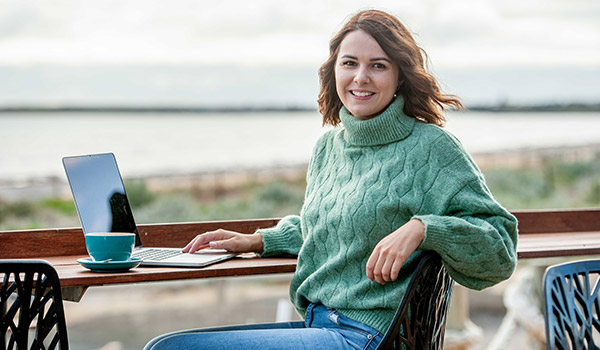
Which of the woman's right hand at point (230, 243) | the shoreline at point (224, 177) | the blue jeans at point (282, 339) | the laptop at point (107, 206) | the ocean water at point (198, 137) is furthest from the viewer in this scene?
the ocean water at point (198, 137)

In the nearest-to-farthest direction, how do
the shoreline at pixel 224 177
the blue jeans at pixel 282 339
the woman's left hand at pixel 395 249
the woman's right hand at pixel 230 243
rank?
the woman's left hand at pixel 395 249, the blue jeans at pixel 282 339, the woman's right hand at pixel 230 243, the shoreline at pixel 224 177

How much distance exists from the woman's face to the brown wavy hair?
2cm

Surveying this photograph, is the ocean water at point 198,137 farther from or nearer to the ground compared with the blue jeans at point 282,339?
nearer to the ground

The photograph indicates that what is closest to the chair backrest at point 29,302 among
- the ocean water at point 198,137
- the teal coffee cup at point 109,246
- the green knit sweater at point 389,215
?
the teal coffee cup at point 109,246

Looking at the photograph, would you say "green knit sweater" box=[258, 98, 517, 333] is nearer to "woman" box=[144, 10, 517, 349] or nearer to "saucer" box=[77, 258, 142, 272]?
"woman" box=[144, 10, 517, 349]

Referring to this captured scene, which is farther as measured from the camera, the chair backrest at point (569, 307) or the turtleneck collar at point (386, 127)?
the turtleneck collar at point (386, 127)

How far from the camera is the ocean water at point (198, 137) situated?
20.7m

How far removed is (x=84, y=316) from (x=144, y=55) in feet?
62.6

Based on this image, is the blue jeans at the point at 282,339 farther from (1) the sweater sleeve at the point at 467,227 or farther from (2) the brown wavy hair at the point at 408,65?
(2) the brown wavy hair at the point at 408,65

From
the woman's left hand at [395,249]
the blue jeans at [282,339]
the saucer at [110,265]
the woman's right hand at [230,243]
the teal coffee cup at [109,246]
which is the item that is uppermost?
the woman's left hand at [395,249]

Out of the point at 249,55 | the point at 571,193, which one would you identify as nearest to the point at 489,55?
the point at 571,193

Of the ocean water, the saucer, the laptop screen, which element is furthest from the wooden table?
the ocean water

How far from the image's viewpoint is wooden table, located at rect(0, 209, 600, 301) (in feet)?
6.86

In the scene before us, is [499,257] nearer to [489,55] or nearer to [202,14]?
[489,55]
